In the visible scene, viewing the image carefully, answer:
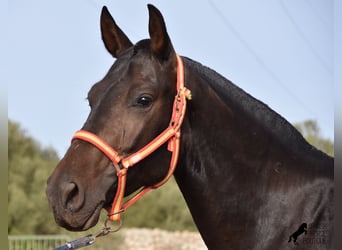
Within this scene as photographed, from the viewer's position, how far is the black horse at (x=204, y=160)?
2.55 metres

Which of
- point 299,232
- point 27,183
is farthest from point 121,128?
point 27,183

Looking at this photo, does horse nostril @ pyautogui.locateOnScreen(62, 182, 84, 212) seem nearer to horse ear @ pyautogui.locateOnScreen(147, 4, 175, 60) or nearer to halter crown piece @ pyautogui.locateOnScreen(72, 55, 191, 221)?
halter crown piece @ pyautogui.locateOnScreen(72, 55, 191, 221)

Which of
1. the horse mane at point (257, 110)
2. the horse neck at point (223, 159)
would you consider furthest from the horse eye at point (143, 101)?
the horse mane at point (257, 110)

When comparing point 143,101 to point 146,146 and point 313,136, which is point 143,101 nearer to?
point 146,146

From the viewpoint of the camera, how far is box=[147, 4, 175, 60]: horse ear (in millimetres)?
2754

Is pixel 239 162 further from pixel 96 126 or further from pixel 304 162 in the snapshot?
pixel 96 126

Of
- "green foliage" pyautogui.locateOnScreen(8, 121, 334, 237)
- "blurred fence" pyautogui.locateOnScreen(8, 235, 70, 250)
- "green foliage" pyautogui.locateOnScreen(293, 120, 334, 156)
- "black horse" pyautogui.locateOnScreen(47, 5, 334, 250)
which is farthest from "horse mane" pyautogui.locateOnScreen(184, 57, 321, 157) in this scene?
"green foliage" pyautogui.locateOnScreen(8, 121, 334, 237)

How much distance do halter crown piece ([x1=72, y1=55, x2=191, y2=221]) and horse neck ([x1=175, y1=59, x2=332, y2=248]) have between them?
7 cm

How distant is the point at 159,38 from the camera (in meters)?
2.80

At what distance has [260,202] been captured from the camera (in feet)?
8.93

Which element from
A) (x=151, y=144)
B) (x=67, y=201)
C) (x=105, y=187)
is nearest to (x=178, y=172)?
(x=151, y=144)

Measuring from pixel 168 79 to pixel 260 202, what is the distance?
0.84 metres

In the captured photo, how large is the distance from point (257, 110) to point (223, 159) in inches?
15.1
